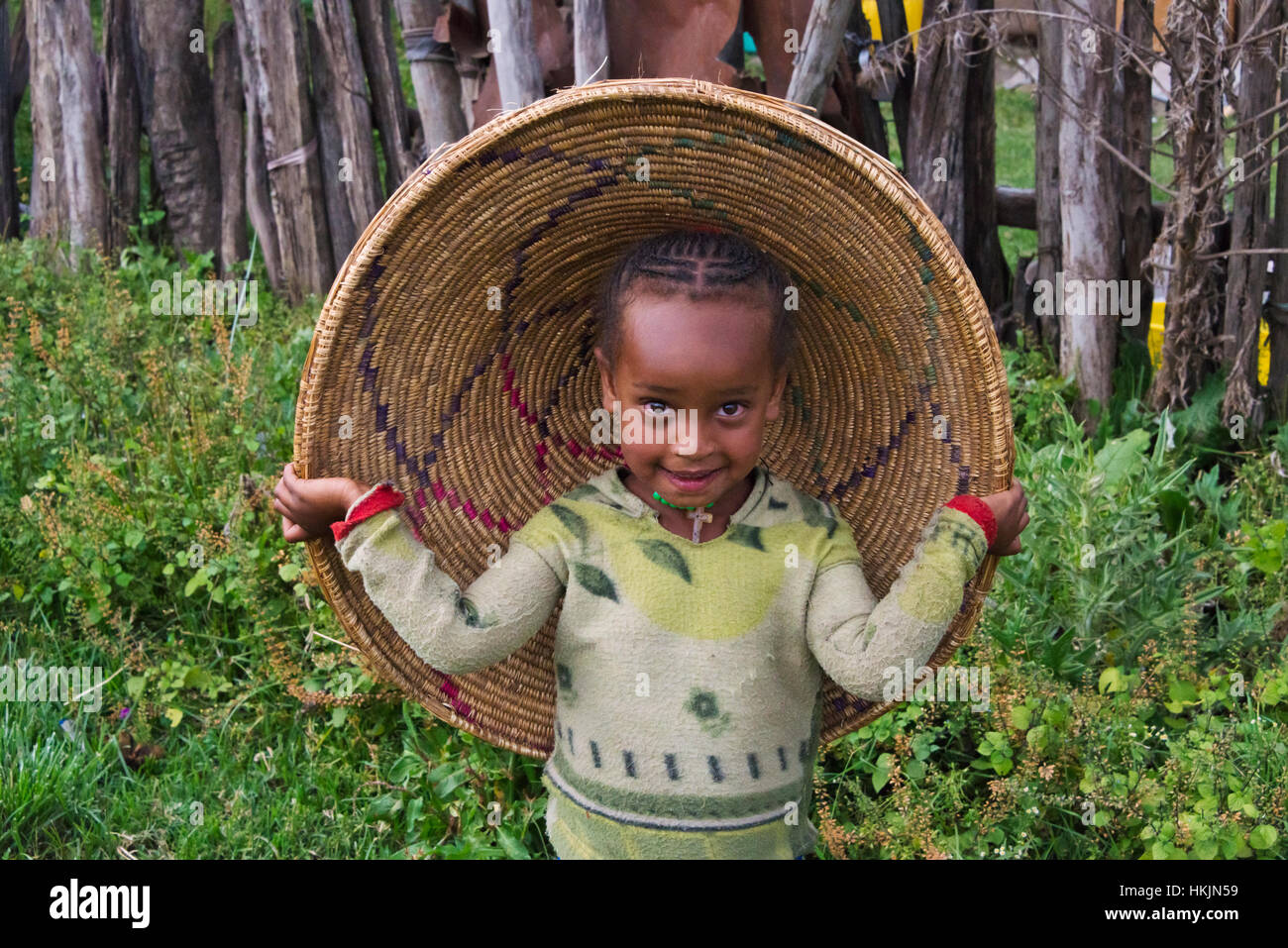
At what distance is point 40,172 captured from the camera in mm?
5297

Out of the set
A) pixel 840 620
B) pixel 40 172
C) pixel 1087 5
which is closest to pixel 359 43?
pixel 40 172

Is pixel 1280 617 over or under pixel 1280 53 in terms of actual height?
under

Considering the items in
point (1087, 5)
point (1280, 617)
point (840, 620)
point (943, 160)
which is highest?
point (1087, 5)

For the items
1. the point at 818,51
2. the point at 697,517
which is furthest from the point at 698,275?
the point at 818,51

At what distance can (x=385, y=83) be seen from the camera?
192 inches

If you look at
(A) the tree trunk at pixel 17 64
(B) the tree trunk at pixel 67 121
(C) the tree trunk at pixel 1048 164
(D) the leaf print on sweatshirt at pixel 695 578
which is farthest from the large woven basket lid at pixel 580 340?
(A) the tree trunk at pixel 17 64

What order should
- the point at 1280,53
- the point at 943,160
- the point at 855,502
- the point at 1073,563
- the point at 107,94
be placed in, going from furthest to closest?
the point at 107,94
the point at 943,160
the point at 1280,53
the point at 1073,563
the point at 855,502

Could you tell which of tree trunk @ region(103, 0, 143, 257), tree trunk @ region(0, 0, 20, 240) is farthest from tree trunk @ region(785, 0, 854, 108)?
tree trunk @ region(0, 0, 20, 240)

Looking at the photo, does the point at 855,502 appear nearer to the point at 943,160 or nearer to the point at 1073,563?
the point at 1073,563

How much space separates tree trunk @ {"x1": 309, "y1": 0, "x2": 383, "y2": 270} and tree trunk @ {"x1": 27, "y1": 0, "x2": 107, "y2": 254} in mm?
1096

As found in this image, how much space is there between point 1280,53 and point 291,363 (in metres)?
3.34

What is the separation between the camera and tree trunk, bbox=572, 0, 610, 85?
3.34 metres

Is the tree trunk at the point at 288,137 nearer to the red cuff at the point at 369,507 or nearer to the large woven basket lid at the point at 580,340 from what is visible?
the large woven basket lid at the point at 580,340

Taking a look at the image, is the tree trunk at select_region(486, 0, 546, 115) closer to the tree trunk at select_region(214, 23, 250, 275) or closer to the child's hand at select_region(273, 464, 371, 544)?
the child's hand at select_region(273, 464, 371, 544)
